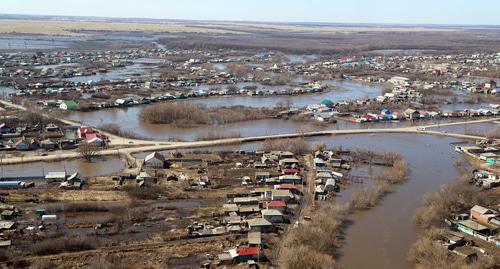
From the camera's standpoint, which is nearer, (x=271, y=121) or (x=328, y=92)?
(x=271, y=121)

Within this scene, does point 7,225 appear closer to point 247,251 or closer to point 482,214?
point 247,251

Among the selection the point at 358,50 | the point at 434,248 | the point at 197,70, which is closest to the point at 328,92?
the point at 197,70

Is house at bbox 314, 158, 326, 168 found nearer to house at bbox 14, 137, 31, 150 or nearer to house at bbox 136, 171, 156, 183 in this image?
house at bbox 136, 171, 156, 183

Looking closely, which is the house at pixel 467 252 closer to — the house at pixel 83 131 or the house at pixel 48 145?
the house at pixel 48 145

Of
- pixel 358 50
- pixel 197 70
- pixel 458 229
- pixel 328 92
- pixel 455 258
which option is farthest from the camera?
pixel 358 50

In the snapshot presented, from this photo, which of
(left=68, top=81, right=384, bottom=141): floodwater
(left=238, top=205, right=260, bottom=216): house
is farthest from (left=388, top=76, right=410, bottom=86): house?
(left=238, top=205, right=260, bottom=216): house

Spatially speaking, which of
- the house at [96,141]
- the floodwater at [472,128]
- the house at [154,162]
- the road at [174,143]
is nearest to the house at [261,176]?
the house at [154,162]

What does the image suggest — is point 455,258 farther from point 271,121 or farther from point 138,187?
point 271,121
